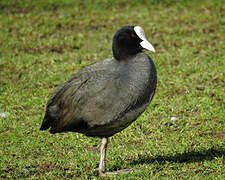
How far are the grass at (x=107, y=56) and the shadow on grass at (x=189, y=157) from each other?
12 mm

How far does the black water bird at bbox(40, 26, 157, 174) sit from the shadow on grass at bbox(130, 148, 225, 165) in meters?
0.78

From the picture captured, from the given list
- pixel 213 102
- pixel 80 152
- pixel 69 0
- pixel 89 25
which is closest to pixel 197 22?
pixel 89 25

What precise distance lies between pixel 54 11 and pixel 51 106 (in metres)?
7.85

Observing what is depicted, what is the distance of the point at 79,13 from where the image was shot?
1225cm

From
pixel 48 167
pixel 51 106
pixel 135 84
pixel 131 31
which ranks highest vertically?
pixel 131 31

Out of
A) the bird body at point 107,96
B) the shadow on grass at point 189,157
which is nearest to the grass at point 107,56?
the shadow on grass at point 189,157

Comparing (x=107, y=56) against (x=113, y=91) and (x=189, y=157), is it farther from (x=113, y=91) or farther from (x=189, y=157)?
(x=113, y=91)

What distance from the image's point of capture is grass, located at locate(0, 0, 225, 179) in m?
5.29

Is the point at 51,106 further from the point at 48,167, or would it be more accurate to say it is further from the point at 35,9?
the point at 35,9

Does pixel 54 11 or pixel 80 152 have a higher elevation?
pixel 54 11

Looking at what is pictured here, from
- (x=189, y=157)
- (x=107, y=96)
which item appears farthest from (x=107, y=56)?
(x=107, y=96)

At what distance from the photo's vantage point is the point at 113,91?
4449mm

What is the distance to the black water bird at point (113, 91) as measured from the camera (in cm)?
445

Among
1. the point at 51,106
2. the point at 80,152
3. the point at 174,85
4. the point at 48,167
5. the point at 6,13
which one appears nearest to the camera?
the point at 51,106
